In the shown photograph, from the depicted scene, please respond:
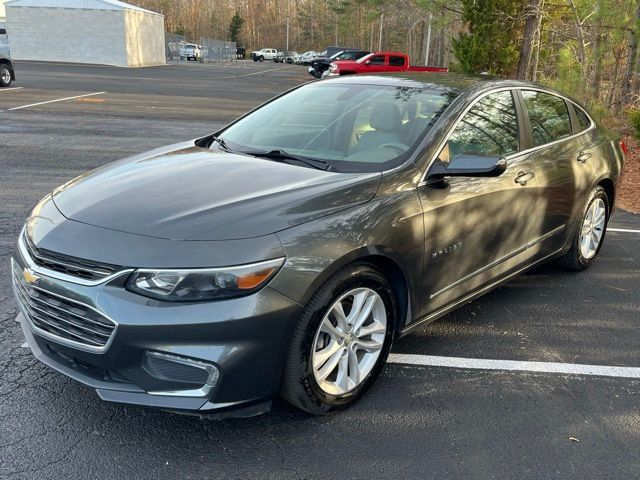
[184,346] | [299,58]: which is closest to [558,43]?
[184,346]

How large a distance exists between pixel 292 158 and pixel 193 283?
1328 mm

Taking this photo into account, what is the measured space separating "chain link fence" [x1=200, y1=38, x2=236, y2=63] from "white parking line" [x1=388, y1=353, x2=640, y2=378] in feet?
208

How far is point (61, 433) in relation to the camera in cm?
276

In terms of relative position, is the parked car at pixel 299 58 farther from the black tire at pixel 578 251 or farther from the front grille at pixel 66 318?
the front grille at pixel 66 318

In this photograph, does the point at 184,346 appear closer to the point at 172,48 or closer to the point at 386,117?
the point at 386,117

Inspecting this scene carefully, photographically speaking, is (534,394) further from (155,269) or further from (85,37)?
(85,37)

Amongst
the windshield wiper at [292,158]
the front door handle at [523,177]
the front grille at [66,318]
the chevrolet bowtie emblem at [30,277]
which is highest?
the windshield wiper at [292,158]

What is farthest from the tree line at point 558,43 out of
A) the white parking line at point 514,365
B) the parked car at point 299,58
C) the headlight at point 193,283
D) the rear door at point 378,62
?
the parked car at point 299,58

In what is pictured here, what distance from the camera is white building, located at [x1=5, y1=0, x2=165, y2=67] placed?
1558 inches

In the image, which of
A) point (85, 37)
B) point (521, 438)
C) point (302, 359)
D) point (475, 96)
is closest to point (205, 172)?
point (302, 359)

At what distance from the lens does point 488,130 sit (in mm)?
3928

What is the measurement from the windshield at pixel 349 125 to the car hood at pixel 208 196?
0.30 metres

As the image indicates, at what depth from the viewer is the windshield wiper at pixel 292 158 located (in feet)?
11.1

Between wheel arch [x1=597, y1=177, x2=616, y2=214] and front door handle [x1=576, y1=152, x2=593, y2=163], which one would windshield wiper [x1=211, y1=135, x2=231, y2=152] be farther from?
wheel arch [x1=597, y1=177, x2=616, y2=214]
